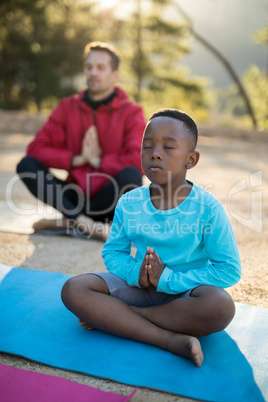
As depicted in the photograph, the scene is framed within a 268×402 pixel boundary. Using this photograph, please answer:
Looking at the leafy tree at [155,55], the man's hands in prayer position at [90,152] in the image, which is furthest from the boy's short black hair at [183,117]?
the leafy tree at [155,55]

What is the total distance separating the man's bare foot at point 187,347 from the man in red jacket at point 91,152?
5.00 ft

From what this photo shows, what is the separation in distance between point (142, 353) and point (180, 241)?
1.42ft

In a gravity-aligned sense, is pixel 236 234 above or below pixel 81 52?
below

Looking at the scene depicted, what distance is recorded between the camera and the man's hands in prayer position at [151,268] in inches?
61.5

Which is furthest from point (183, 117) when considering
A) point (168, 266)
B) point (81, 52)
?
point (81, 52)

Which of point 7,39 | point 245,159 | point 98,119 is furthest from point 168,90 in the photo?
point 98,119

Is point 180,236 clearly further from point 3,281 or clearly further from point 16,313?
point 3,281

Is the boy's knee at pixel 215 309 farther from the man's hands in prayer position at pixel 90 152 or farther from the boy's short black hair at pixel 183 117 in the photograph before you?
the man's hands in prayer position at pixel 90 152

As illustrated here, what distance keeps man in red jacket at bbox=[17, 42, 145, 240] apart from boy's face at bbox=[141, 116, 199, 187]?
1350 mm

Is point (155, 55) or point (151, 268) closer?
point (151, 268)

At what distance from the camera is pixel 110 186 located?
3.06m

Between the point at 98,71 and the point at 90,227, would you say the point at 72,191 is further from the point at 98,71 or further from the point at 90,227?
the point at 98,71

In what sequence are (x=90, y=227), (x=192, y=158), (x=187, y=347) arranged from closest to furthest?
(x=187, y=347) < (x=192, y=158) < (x=90, y=227)

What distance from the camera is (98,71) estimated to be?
3037 mm
